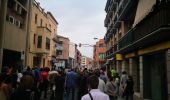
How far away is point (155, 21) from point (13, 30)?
596 inches

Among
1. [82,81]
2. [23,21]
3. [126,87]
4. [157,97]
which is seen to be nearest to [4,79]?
[82,81]

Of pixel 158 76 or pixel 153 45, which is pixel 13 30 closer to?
pixel 153 45

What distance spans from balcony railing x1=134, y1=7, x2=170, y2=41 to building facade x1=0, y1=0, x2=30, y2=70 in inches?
338

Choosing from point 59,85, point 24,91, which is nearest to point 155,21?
point 59,85

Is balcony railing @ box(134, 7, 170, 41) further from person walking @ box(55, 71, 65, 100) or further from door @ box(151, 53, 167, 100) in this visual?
person walking @ box(55, 71, 65, 100)

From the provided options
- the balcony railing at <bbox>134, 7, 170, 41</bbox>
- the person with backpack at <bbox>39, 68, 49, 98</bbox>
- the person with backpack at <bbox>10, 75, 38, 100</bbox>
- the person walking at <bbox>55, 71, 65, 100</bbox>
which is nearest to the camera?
the person with backpack at <bbox>10, 75, 38, 100</bbox>

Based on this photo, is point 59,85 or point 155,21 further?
point 59,85

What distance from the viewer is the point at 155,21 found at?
14.2 m

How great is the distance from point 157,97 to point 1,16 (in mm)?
12279

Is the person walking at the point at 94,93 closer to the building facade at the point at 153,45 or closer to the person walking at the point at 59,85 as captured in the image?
the building facade at the point at 153,45

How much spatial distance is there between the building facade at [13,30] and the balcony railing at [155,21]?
28.1ft

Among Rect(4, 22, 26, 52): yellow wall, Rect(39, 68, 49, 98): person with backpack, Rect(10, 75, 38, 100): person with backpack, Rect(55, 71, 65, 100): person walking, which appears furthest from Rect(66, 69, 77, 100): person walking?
Rect(10, 75, 38, 100): person with backpack

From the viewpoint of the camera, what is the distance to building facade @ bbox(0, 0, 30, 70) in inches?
910

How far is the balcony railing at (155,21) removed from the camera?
1253cm
